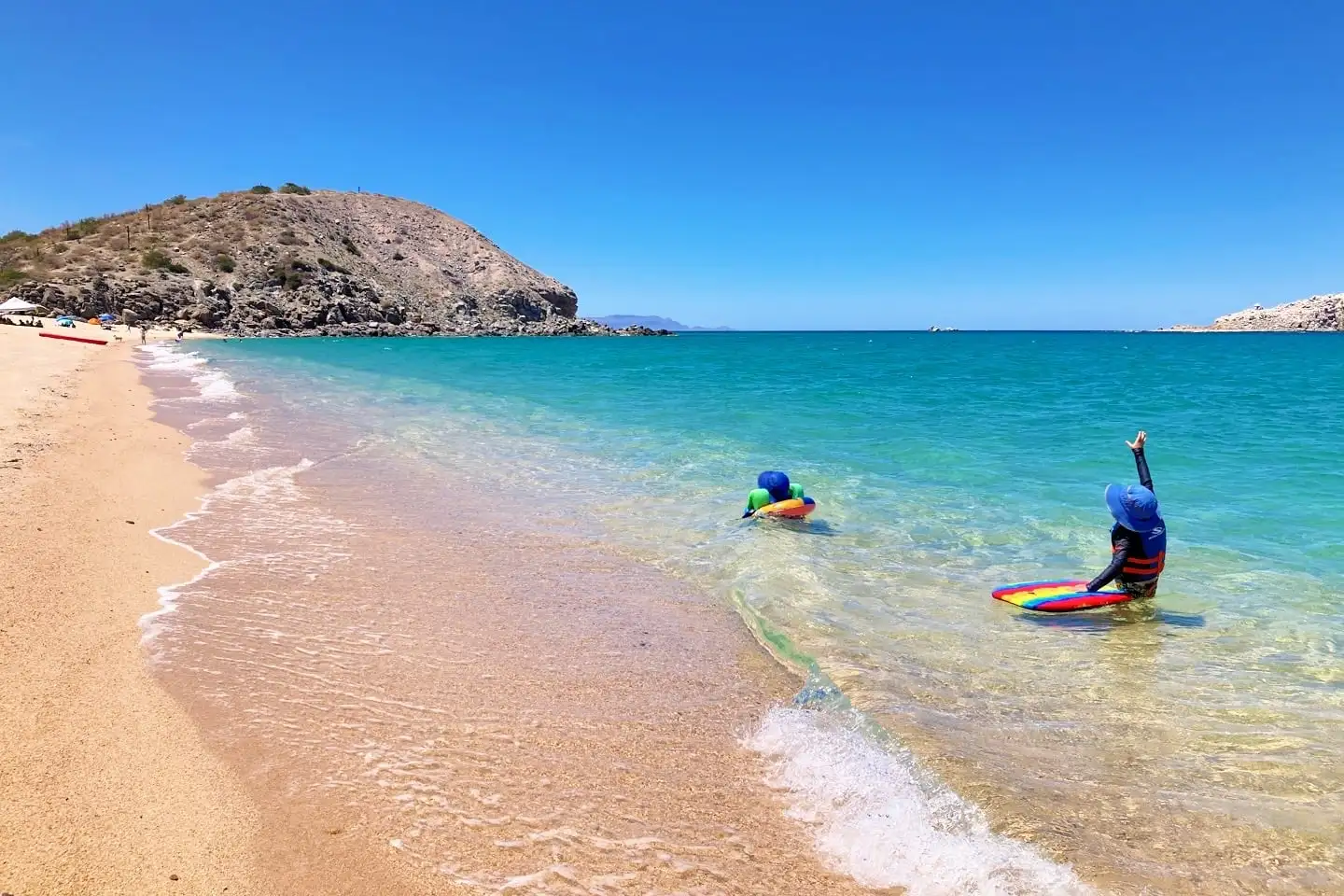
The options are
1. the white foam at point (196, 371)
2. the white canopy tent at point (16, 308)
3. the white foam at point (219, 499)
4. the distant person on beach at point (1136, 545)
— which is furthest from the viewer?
the white canopy tent at point (16, 308)

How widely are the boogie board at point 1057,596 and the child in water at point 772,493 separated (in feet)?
10.7

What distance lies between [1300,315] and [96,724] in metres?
232

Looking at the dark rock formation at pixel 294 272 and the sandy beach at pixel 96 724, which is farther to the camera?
the dark rock formation at pixel 294 272

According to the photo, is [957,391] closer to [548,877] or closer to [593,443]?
[593,443]

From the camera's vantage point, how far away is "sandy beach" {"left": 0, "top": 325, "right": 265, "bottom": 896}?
2.91 meters

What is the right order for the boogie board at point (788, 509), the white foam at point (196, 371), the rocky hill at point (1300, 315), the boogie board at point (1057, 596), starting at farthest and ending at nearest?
the rocky hill at point (1300, 315)
the white foam at point (196, 371)
the boogie board at point (788, 509)
the boogie board at point (1057, 596)

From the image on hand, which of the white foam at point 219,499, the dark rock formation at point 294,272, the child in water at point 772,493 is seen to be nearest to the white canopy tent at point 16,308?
the dark rock formation at point 294,272

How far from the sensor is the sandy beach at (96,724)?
2908 millimetres

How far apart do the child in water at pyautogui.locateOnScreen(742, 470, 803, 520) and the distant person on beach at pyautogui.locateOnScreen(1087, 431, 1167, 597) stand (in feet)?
12.2

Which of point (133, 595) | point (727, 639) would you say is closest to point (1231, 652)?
point (727, 639)

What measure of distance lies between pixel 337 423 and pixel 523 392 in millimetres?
10880

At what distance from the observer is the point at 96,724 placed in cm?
389

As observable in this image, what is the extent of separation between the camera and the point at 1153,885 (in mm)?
3143

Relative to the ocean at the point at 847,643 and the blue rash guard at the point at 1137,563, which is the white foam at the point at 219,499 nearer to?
the ocean at the point at 847,643
